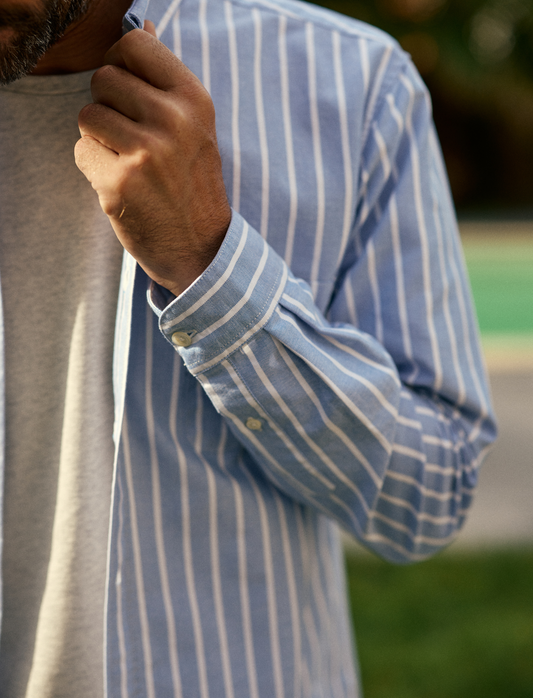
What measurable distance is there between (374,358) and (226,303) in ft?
0.81

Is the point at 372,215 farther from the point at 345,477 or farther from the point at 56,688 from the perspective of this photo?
the point at 56,688

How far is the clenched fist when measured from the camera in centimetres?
79

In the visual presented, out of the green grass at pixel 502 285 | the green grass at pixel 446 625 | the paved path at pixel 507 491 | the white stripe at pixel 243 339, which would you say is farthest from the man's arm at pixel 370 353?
the green grass at pixel 502 285

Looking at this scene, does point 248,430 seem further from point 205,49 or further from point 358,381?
point 205,49

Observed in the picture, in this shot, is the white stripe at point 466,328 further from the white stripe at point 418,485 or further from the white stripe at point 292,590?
the white stripe at point 292,590

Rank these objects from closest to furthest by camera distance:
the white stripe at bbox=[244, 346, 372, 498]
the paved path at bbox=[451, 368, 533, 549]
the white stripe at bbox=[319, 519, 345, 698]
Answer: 1. the white stripe at bbox=[244, 346, 372, 498]
2. the white stripe at bbox=[319, 519, 345, 698]
3. the paved path at bbox=[451, 368, 533, 549]

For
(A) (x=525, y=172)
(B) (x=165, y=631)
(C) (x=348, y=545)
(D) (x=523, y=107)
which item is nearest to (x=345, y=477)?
(B) (x=165, y=631)

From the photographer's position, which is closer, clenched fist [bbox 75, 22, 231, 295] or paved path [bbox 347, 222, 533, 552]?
clenched fist [bbox 75, 22, 231, 295]

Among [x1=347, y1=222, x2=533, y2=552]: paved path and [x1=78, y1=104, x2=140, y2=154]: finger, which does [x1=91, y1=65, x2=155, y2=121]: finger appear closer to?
[x1=78, y1=104, x2=140, y2=154]: finger

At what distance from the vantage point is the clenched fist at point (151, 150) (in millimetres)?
787

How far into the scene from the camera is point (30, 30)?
796mm

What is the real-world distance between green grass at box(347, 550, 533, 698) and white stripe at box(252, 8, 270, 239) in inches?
91.7

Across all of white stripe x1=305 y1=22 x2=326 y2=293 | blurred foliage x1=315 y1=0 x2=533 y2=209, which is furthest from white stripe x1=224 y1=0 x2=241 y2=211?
blurred foliage x1=315 y1=0 x2=533 y2=209

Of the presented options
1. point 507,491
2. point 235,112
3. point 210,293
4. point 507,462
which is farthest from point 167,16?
point 507,462
